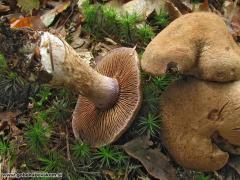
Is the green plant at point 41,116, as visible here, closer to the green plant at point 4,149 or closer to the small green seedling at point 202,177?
the green plant at point 4,149

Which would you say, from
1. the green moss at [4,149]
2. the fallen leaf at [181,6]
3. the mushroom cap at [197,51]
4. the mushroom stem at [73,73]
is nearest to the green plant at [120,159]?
the mushroom stem at [73,73]

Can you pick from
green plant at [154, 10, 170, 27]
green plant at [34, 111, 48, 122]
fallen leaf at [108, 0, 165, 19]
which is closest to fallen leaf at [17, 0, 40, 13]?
fallen leaf at [108, 0, 165, 19]

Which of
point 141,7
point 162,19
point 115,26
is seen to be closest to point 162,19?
point 162,19

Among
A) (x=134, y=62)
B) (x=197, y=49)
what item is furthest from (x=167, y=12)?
(x=197, y=49)

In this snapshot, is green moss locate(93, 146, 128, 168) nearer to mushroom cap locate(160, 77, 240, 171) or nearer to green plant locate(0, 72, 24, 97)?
mushroom cap locate(160, 77, 240, 171)

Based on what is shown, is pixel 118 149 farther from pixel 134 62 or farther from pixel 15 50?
pixel 15 50
